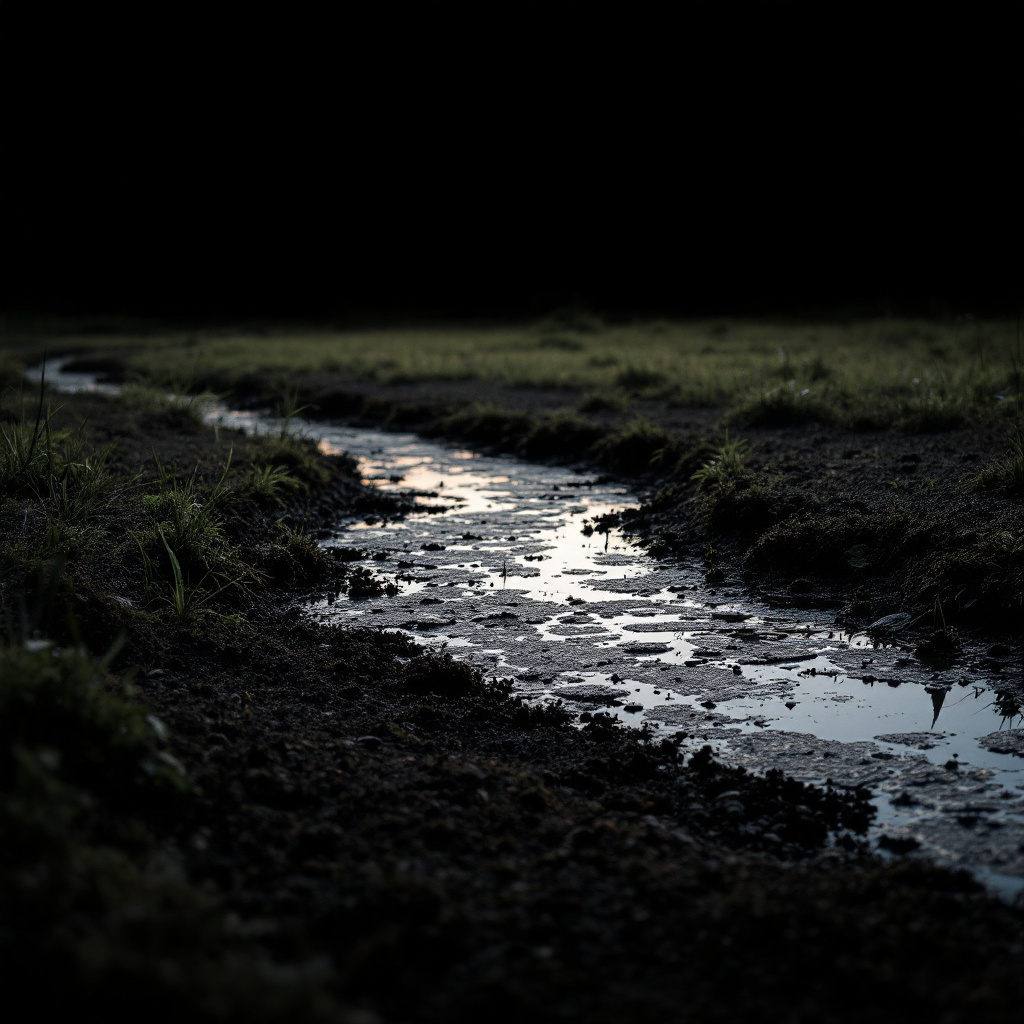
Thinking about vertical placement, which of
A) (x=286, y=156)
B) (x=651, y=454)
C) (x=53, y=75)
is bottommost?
(x=651, y=454)

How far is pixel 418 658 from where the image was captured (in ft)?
14.1

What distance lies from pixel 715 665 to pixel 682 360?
10827 mm

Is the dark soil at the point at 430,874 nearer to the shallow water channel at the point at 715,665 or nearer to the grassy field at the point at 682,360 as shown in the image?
the shallow water channel at the point at 715,665

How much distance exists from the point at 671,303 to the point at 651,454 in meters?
21.2

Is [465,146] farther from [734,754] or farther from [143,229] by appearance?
[734,754]

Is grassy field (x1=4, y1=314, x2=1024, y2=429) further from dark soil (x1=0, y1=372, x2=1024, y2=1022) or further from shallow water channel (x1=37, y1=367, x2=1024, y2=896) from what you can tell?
dark soil (x1=0, y1=372, x2=1024, y2=1022)

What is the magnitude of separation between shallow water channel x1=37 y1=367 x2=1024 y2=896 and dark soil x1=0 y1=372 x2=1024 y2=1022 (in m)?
0.21

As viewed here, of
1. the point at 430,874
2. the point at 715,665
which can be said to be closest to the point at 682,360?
the point at 715,665

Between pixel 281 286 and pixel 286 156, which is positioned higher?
pixel 286 156

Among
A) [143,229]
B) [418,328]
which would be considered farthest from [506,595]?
[418,328]

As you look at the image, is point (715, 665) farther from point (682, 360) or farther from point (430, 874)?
point (682, 360)

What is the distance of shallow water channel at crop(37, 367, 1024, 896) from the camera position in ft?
10.8

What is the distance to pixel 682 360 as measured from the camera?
14766mm

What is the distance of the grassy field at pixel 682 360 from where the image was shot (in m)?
9.51
